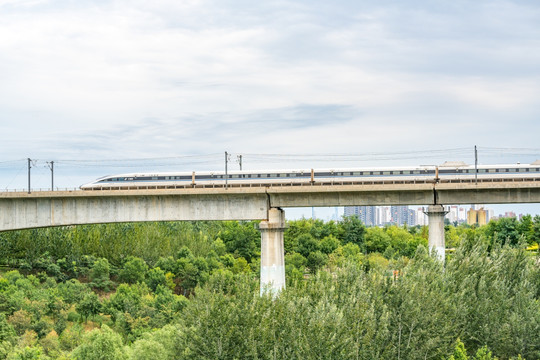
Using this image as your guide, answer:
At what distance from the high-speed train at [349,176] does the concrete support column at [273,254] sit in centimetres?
937

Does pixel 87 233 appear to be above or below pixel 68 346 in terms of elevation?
above

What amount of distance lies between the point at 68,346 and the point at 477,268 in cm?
4337

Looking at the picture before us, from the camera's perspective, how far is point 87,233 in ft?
361

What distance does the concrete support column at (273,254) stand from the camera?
1729 inches

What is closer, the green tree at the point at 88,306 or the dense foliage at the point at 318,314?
the dense foliage at the point at 318,314

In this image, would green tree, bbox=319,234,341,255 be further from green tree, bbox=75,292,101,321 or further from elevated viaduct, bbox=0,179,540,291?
elevated viaduct, bbox=0,179,540,291

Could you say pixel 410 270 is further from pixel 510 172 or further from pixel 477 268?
pixel 510 172

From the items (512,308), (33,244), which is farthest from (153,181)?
(33,244)

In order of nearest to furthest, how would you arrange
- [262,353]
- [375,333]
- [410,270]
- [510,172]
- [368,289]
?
[262,353] → [375,333] → [368,289] → [410,270] → [510,172]

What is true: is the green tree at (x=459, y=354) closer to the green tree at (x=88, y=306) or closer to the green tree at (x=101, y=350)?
the green tree at (x=101, y=350)

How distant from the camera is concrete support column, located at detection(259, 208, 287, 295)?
1729 inches

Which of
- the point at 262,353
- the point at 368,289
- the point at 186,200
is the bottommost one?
the point at 262,353

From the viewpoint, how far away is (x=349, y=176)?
58.4m

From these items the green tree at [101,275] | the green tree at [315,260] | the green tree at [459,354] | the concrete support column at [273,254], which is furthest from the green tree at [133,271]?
the green tree at [459,354]
